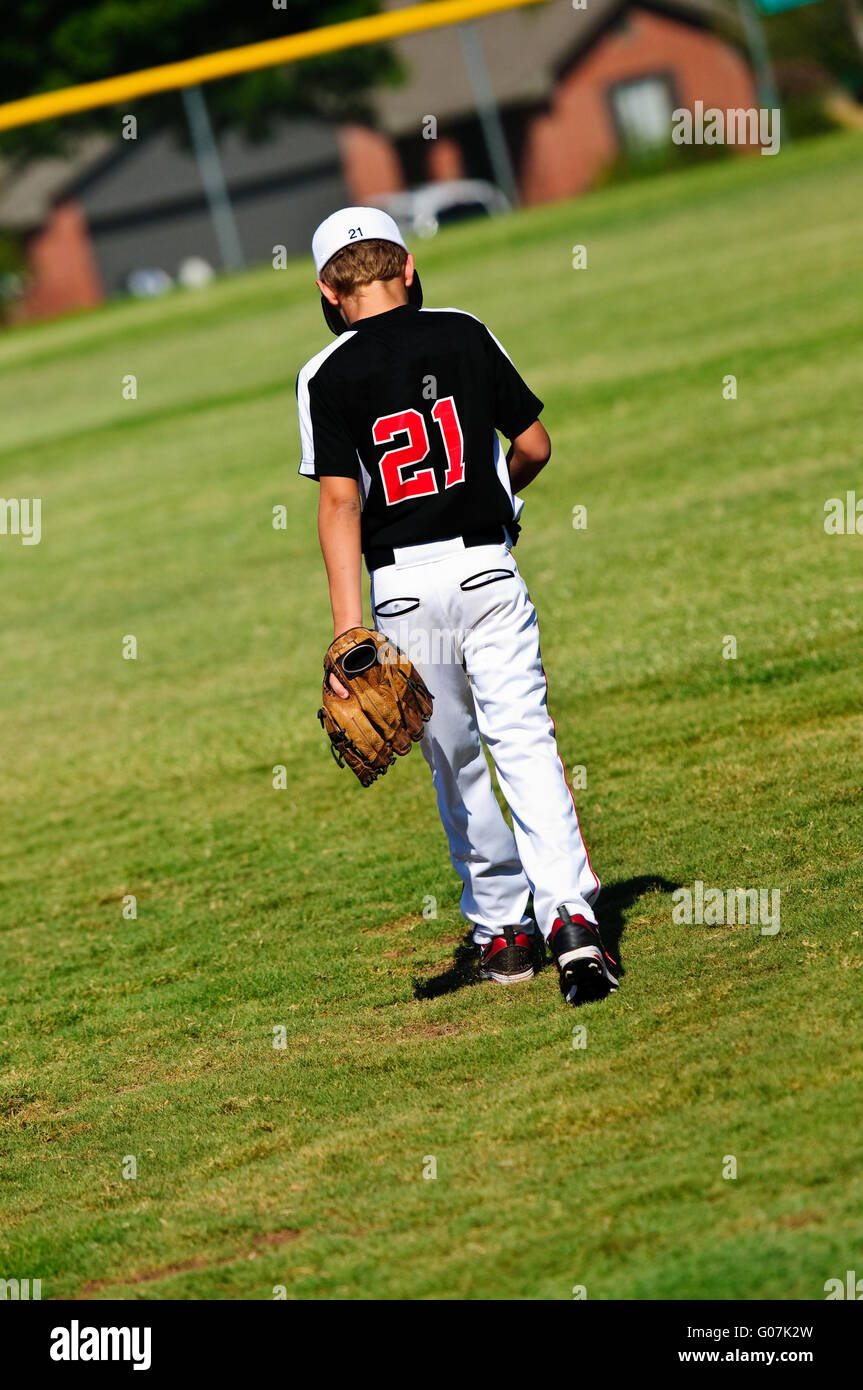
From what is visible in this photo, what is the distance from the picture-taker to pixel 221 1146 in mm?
4027

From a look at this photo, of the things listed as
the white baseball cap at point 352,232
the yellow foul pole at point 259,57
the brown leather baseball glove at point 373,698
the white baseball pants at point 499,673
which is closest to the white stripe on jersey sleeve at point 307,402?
the white baseball cap at point 352,232

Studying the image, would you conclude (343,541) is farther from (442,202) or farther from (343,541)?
(442,202)

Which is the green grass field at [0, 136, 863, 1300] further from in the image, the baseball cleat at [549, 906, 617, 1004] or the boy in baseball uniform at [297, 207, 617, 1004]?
the boy in baseball uniform at [297, 207, 617, 1004]

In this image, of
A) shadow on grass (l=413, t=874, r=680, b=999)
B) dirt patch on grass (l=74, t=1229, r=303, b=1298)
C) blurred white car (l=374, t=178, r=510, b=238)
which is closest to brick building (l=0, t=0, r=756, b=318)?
blurred white car (l=374, t=178, r=510, b=238)

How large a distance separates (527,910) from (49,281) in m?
37.0

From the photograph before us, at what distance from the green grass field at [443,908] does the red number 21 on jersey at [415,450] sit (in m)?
1.40

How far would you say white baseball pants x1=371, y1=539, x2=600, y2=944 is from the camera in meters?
4.38

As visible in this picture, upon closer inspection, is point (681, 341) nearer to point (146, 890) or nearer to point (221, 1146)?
point (146, 890)

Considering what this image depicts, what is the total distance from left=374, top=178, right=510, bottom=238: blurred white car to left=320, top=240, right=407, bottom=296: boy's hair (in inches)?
1049

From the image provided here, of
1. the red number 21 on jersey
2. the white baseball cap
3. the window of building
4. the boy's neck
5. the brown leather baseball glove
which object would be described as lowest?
the brown leather baseball glove

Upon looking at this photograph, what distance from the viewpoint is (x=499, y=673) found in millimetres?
4434

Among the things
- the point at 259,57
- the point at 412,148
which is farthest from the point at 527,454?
the point at 412,148
